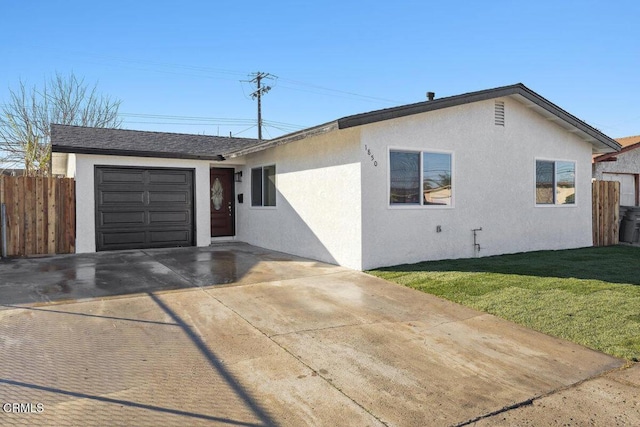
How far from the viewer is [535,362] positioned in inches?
150

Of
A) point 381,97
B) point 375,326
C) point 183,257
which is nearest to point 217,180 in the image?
point 183,257

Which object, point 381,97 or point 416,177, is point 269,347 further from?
point 381,97

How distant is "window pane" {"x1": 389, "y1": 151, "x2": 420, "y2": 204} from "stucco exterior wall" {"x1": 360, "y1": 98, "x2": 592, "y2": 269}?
0.17m

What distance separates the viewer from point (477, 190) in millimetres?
9297

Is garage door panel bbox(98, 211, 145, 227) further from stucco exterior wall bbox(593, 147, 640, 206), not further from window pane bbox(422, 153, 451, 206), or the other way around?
stucco exterior wall bbox(593, 147, 640, 206)

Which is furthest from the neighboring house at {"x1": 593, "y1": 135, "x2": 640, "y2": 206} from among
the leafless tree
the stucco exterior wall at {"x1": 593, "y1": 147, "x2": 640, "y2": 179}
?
the leafless tree

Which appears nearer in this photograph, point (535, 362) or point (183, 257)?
point (535, 362)

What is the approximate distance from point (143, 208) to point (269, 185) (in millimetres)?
3399

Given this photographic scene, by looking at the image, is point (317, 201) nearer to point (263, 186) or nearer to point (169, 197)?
point (263, 186)

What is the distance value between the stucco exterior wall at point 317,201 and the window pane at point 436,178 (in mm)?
1658

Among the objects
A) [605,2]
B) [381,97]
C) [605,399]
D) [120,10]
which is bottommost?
[605,399]

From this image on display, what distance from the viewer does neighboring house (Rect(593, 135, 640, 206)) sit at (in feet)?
47.0

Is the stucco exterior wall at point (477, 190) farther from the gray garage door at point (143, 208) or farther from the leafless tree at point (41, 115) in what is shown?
the leafless tree at point (41, 115)

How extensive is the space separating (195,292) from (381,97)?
1189 inches
